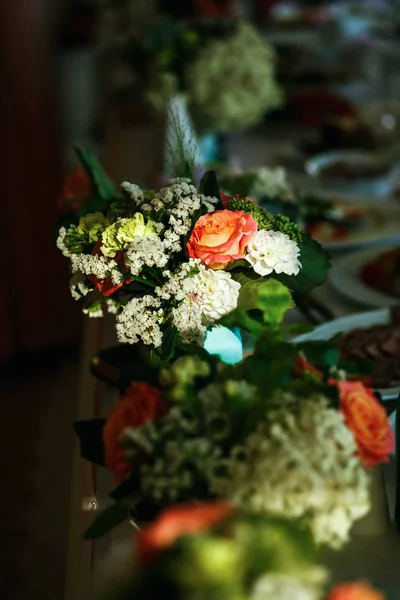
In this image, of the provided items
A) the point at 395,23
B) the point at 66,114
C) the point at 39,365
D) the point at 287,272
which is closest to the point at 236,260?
the point at 287,272

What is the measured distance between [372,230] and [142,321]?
38.7 inches

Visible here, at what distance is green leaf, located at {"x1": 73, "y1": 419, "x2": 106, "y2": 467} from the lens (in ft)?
2.15

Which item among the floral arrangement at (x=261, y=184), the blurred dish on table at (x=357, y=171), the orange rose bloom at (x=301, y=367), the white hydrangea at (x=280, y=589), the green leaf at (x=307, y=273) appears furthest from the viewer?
the blurred dish on table at (x=357, y=171)

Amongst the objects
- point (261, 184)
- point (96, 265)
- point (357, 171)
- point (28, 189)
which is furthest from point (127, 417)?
point (28, 189)

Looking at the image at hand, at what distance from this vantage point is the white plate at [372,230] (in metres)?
1.50

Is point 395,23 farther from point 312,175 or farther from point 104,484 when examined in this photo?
point 104,484

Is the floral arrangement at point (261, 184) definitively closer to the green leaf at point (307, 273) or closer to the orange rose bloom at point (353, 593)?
the green leaf at point (307, 273)

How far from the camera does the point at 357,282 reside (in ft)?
4.40

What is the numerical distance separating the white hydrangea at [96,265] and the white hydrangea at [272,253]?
5.2 inches

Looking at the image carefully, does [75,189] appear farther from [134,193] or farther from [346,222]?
[346,222]

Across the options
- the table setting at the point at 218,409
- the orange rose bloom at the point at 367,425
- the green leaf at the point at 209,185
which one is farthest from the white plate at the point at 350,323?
the orange rose bloom at the point at 367,425

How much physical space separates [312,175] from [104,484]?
1281 mm

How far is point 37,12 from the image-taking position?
8.09 feet

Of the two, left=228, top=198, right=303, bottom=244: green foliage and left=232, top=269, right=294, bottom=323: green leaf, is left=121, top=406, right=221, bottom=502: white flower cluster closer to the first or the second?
left=232, top=269, right=294, bottom=323: green leaf
